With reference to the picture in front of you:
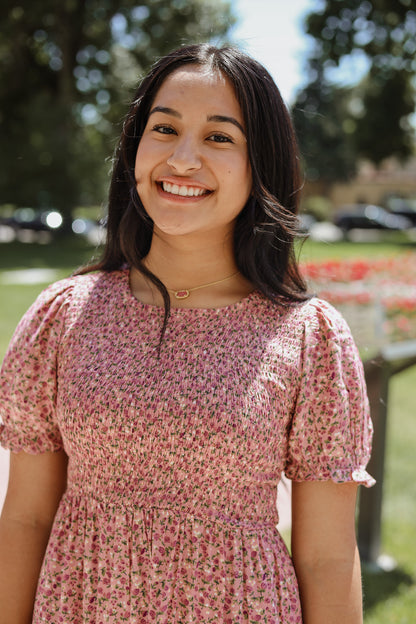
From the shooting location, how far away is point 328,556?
1488 millimetres

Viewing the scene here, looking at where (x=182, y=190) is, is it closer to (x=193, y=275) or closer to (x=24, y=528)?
(x=193, y=275)

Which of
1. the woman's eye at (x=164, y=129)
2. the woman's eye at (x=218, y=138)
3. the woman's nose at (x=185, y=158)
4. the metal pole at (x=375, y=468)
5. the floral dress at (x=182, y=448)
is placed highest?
the woman's eye at (x=164, y=129)

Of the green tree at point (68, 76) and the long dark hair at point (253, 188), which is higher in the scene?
the green tree at point (68, 76)

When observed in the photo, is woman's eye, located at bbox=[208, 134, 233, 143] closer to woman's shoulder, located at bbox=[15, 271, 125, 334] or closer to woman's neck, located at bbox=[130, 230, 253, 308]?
woman's neck, located at bbox=[130, 230, 253, 308]

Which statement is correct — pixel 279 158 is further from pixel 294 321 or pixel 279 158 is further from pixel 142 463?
pixel 142 463

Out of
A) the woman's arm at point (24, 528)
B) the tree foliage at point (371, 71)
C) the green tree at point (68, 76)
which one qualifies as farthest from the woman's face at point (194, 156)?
the green tree at point (68, 76)

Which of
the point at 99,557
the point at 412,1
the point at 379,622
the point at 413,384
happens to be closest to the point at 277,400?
the point at 99,557

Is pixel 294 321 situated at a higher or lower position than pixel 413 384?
higher

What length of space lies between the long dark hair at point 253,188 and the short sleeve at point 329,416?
20 cm

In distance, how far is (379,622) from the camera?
125 inches

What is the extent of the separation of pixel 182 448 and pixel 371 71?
28.8 meters

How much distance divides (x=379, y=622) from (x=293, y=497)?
2009 mm

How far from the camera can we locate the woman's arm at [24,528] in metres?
1.57

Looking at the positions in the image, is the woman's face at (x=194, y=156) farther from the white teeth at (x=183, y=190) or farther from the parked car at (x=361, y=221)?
the parked car at (x=361, y=221)
